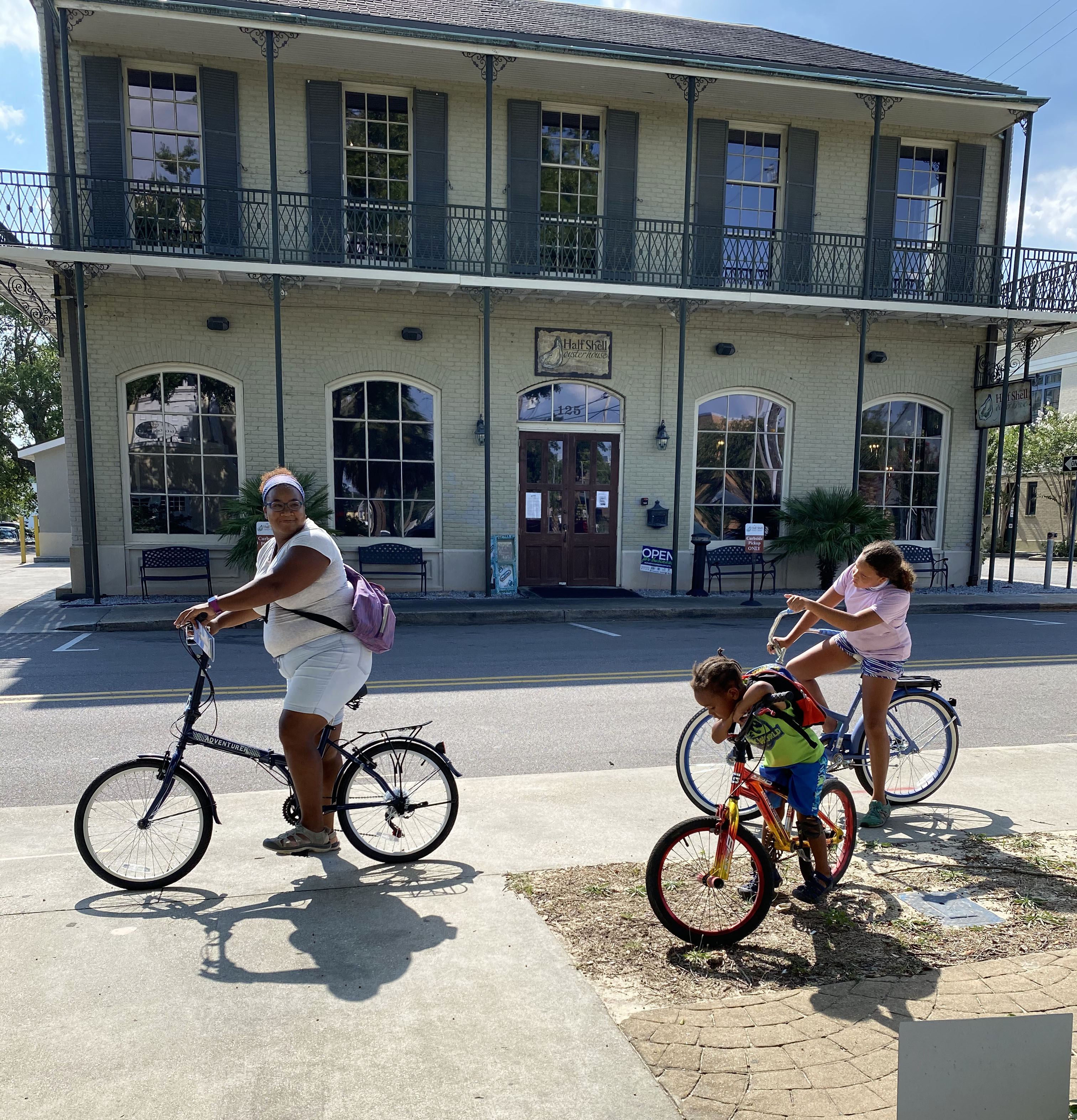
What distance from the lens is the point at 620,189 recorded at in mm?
15461

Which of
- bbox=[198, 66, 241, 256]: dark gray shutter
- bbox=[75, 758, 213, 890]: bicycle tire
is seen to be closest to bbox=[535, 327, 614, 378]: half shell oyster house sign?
bbox=[198, 66, 241, 256]: dark gray shutter

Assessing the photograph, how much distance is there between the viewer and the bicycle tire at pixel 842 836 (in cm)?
364

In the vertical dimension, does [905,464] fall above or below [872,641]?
above

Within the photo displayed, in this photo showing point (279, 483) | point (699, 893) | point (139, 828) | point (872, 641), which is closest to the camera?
point (699, 893)

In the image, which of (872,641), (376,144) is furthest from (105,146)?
(872,641)

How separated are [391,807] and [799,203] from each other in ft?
51.5

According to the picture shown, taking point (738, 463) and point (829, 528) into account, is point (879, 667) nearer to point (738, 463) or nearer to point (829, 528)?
point (829, 528)

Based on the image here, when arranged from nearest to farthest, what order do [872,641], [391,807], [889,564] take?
[391,807] → [889,564] → [872,641]

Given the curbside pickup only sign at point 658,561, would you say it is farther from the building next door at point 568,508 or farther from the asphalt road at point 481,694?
the asphalt road at point 481,694

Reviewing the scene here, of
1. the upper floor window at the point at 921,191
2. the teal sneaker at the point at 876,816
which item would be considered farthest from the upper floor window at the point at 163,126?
the teal sneaker at the point at 876,816

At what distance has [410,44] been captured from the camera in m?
12.9

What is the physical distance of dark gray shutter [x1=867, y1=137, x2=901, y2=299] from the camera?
16.3 m

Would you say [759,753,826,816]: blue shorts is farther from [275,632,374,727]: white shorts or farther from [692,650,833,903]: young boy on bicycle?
[275,632,374,727]: white shorts

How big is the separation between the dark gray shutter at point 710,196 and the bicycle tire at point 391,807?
13.5 metres
